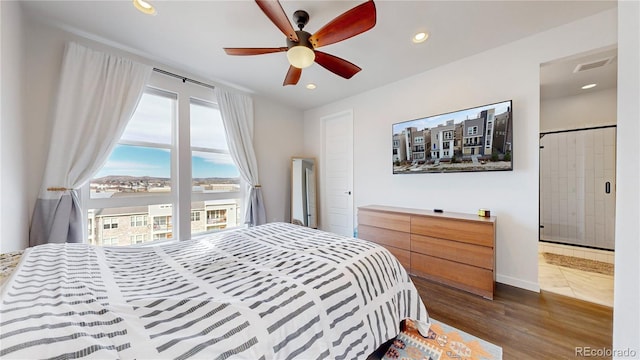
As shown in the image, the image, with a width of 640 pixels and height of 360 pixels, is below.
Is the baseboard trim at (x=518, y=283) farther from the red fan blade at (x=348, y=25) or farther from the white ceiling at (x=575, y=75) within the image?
the red fan blade at (x=348, y=25)

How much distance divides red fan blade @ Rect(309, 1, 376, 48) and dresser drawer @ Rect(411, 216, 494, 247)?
200 centimetres

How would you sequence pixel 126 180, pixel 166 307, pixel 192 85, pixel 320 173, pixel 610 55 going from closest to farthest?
pixel 166 307, pixel 610 55, pixel 126 180, pixel 192 85, pixel 320 173

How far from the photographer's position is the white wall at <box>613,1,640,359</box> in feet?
2.59

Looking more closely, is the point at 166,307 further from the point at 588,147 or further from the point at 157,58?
the point at 588,147

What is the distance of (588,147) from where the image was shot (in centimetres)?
345

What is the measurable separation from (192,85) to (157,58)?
1.48ft

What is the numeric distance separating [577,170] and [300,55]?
15.8 feet

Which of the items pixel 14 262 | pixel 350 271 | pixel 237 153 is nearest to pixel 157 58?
pixel 237 153

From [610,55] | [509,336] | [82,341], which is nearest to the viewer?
[82,341]

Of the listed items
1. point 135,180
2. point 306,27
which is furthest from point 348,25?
point 135,180

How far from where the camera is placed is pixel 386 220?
2.82 metres

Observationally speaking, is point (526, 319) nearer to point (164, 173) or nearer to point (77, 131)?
point (164, 173)

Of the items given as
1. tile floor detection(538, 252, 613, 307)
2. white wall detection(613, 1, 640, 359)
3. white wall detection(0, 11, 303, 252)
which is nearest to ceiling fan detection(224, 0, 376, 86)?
white wall detection(613, 1, 640, 359)

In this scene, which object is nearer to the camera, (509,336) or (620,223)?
(620,223)
